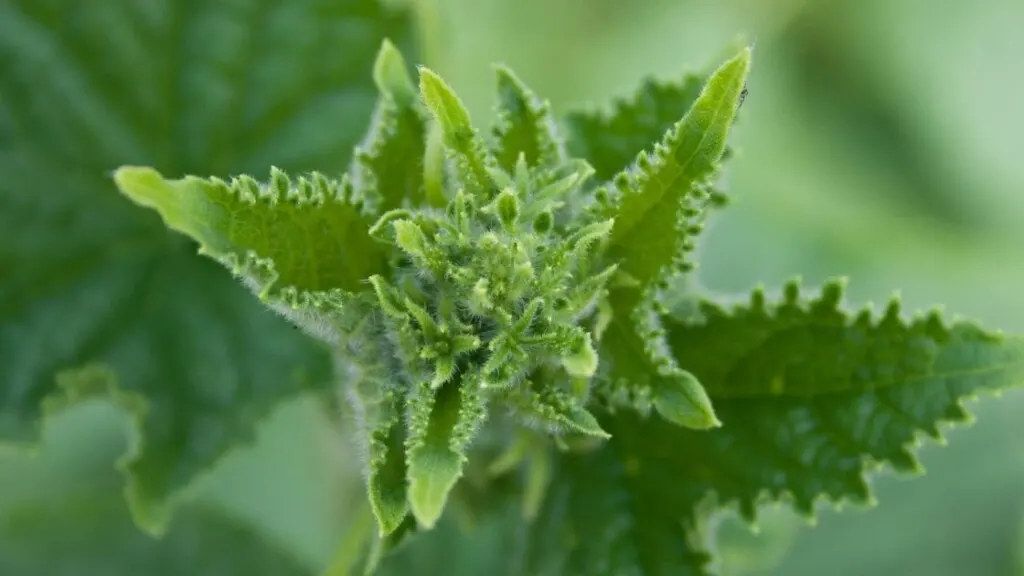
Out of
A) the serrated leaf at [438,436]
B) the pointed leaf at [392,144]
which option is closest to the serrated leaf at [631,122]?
the pointed leaf at [392,144]

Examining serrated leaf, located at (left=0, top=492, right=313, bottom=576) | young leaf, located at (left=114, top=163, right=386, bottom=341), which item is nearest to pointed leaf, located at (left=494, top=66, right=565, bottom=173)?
young leaf, located at (left=114, top=163, right=386, bottom=341)

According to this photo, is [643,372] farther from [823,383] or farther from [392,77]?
[392,77]

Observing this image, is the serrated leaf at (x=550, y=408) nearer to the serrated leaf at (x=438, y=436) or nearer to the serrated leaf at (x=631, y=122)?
the serrated leaf at (x=438, y=436)

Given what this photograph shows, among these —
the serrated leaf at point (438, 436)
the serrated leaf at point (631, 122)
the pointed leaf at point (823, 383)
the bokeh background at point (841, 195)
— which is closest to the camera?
the serrated leaf at point (438, 436)

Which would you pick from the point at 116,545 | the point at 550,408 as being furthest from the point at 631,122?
the point at 116,545

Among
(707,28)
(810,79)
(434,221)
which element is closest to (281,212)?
(434,221)

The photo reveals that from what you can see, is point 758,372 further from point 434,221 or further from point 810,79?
point 810,79

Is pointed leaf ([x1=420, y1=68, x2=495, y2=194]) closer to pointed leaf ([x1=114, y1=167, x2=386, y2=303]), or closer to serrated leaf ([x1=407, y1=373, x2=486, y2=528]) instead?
pointed leaf ([x1=114, y1=167, x2=386, y2=303])
